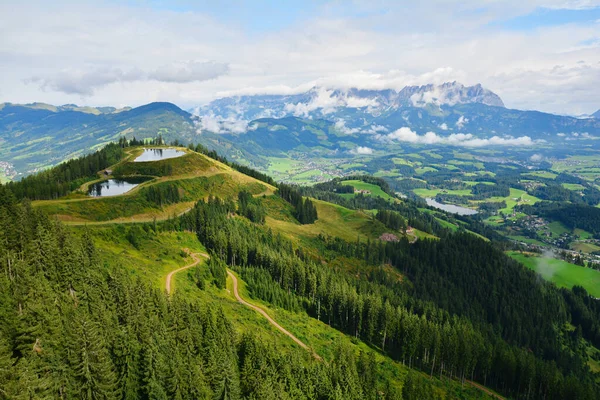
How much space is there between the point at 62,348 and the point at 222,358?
69.1ft

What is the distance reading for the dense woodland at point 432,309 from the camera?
10312 cm

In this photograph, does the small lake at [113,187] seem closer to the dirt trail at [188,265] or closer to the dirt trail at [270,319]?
the dirt trail at [188,265]

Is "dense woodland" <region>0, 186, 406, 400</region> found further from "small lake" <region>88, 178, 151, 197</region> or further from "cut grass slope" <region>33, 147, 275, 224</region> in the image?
"small lake" <region>88, 178, 151, 197</region>

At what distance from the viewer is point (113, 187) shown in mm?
164750

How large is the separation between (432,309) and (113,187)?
154963 millimetres

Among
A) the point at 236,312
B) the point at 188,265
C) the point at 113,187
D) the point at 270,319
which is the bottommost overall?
the point at 270,319

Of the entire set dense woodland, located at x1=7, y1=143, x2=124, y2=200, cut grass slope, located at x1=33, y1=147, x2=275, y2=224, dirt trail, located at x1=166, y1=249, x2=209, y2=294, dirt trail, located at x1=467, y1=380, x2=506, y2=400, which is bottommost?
dirt trail, located at x1=467, y1=380, x2=506, y2=400

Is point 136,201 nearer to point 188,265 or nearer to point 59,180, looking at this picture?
point 59,180

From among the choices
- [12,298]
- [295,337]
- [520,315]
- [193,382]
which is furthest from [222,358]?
[520,315]

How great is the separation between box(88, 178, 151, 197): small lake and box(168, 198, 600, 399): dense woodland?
40.9 metres

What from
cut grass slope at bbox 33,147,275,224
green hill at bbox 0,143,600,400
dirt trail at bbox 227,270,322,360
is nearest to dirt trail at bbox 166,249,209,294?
green hill at bbox 0,143,600,400

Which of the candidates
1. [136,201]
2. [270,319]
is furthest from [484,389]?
[136,201]

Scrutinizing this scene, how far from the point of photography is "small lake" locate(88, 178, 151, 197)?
151375mm

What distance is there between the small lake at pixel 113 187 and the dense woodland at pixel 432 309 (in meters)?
40.9
